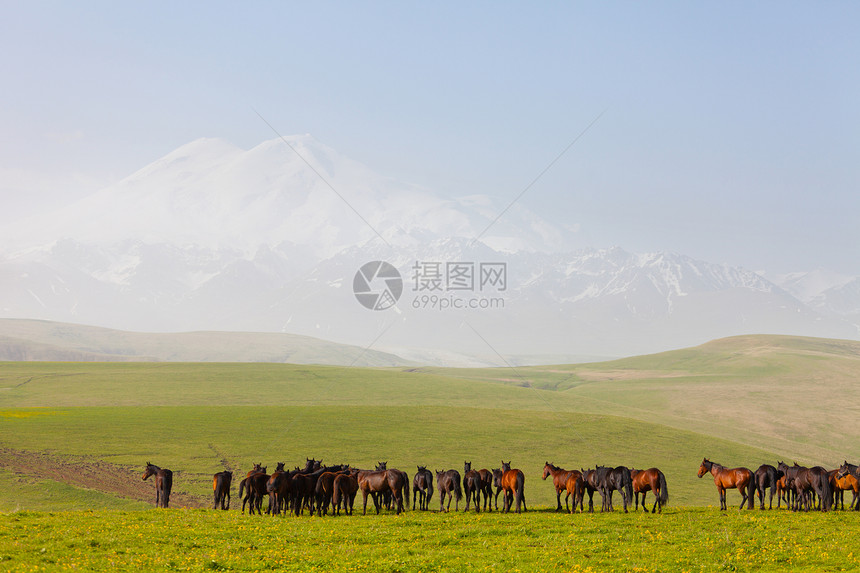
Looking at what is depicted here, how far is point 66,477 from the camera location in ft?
151

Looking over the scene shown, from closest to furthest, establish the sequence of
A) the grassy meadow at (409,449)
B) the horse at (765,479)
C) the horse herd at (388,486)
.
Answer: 1. the grassy meadow at (409,449)
2. the horse herd at (388,486)
3. the horse at (765,479)

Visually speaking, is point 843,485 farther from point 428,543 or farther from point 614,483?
point 428,543

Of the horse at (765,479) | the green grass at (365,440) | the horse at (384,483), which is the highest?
the horse at (765,479)

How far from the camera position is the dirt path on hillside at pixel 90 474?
4341 cm

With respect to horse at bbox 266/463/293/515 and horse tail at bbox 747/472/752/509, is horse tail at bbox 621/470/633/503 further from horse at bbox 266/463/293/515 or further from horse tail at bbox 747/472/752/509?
horse at bbox 266/463/293/515

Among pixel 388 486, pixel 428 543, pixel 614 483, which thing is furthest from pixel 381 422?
pixel 428 543

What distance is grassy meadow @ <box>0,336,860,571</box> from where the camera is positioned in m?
20.2

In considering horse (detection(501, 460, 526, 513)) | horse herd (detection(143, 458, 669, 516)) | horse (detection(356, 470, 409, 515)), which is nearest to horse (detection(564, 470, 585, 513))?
horse herd (detection(143, 458, 669, 516))

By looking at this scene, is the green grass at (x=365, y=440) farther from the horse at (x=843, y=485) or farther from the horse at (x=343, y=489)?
the horse at (x=343, y=489)

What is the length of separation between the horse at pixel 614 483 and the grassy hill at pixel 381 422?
15346 mm

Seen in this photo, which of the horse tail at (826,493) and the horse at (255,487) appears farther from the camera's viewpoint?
the horse at (255,487)

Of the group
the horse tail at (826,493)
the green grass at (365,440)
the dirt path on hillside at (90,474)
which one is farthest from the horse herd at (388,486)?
the green grass at (365,440)

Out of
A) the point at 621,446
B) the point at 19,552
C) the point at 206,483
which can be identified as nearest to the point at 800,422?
the point at 621,446

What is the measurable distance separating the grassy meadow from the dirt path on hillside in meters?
0.28
